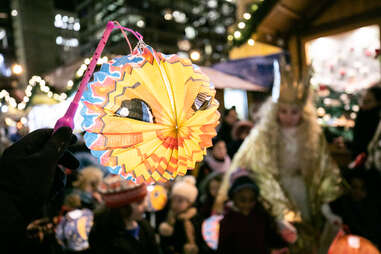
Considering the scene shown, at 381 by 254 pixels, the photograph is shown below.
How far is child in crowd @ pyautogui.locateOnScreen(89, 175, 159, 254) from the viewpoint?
7.47 feet

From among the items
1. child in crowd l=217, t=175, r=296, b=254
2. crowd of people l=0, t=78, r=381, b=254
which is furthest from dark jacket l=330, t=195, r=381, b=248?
child in crowd l=217, t=175, r=296, b=254

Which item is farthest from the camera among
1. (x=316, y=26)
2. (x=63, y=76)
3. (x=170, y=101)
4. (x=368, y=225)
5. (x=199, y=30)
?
(x=199, y=30)

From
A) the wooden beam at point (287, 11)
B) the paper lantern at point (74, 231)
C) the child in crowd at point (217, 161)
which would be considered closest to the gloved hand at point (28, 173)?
the paper lantern at point (74, 231)

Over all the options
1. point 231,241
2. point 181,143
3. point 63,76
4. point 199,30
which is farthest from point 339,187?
point 199,30

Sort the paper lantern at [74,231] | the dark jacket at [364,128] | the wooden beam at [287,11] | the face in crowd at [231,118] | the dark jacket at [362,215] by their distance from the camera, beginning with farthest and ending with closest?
the wooden beam at [287,11], the face in crowd at [231,118], the dark jacket at [364,128], the paper lantern at [74,231], the dark jacket at [362,215]

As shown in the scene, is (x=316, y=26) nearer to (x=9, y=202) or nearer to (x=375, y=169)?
(x=375, y=169)

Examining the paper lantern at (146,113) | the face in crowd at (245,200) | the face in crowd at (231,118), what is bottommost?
the face in crowd at (245,200)

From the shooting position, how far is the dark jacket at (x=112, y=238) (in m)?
2.26

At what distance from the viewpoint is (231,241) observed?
2.48 m

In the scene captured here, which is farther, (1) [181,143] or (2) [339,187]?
(2) [339,187]

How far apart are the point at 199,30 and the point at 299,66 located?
46.7m

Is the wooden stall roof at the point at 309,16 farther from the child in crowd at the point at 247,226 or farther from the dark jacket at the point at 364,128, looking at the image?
the child in crowd at the point at 247,226

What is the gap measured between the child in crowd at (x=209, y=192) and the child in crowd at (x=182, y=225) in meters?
0.21

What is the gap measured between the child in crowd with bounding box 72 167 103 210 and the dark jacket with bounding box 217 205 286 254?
157 cm
